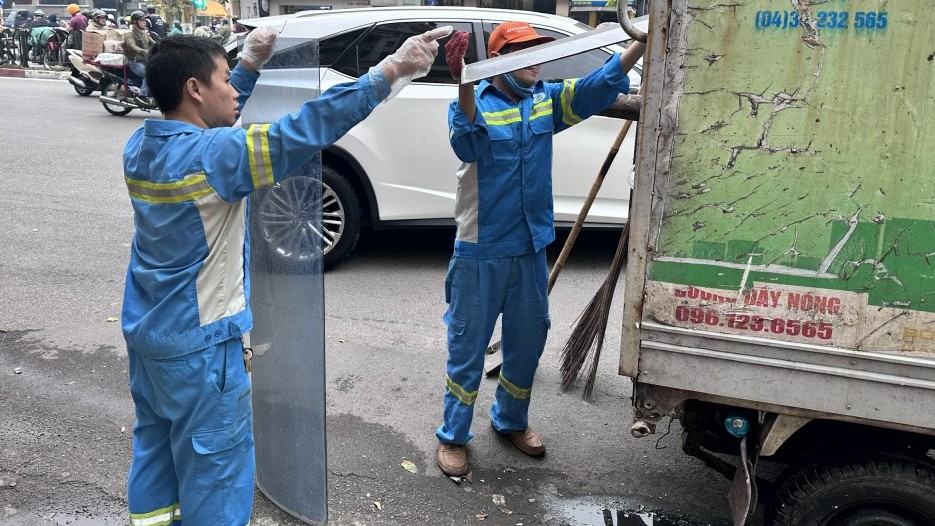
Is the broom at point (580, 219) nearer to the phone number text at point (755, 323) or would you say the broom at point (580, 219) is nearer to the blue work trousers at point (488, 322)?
the blue work trousers at point (488, 322)

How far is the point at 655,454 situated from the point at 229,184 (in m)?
2.27

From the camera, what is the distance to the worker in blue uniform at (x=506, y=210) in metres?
3.09

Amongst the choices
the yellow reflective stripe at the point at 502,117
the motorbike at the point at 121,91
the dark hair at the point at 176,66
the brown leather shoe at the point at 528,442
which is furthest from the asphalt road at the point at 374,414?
the motorbike at the point at 121,91

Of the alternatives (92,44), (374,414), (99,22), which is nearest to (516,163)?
(374,414)

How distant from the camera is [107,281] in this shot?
5465 millimetres

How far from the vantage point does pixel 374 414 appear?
3.86m

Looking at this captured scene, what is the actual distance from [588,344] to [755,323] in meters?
1.71

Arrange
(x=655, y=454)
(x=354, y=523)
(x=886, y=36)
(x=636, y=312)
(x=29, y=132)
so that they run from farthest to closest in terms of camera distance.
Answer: (x=29, y=132), (x=655, y=454), (x=354, y=523), (x=636, y=312), (x=886, y=36)

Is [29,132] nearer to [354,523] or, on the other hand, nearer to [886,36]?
[354,523]

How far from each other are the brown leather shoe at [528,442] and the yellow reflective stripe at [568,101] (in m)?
1.34

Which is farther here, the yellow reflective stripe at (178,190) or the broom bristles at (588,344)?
the broom bristles at (588,344)

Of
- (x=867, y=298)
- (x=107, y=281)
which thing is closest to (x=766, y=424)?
(x=867, y=298)

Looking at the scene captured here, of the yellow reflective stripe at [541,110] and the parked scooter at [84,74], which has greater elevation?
the yellow reflective stripe at [541,110]

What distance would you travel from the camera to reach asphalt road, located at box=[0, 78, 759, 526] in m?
3.16
